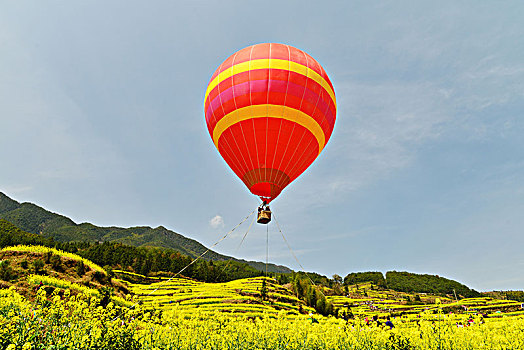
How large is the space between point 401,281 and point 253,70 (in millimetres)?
170970

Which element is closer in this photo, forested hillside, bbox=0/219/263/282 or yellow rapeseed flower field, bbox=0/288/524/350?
yellow rapeseed flower field, bbox=0/288/524/350

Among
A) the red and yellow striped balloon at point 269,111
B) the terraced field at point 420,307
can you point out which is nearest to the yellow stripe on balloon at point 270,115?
the red and yellow striped balloon at point 269,111

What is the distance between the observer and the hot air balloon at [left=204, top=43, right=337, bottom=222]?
13273mm

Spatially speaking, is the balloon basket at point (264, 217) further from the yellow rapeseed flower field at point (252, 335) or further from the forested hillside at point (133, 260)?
the forested hillside at point (133, 260)

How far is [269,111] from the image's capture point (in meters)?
13.2

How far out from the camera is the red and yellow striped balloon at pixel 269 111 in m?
13.3

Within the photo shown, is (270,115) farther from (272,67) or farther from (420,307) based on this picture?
(420,307)

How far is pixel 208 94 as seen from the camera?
15227 mm

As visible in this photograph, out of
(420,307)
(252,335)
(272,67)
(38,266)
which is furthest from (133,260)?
(252,335)

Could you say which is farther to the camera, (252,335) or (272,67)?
(272,67)

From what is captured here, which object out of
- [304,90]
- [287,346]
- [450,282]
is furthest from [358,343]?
[450,282]

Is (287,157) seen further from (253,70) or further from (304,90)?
(253,70)

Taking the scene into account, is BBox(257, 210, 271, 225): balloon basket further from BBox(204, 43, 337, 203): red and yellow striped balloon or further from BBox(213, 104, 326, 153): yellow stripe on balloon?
BBox(213, 104, 326, 153): yellow stripe on balloon

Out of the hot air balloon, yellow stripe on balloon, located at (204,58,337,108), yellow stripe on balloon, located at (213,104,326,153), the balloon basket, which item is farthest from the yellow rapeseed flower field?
yellow stripe on balloon, located at (204,58,337,108)
